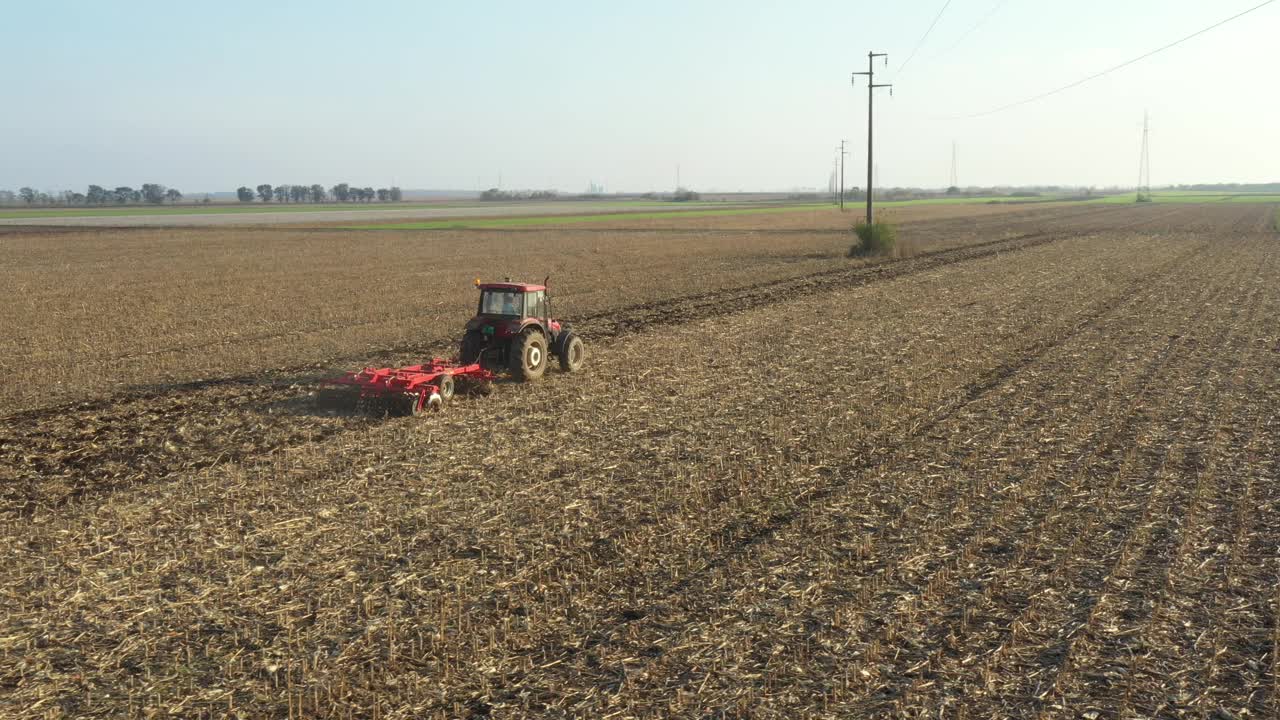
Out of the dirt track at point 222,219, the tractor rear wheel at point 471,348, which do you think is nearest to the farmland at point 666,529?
the tractor rear wheel at point 471,348

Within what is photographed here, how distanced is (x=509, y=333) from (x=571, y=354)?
1878 millimetres

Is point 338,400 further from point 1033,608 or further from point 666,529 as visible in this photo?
point 1033,608

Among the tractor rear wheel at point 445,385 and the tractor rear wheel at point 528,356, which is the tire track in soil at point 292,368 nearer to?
the tractor rear wheel at point 445,385

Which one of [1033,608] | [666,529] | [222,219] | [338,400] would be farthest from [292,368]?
[222,219]

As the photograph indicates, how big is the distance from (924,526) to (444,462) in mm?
5830

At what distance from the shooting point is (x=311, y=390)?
16.9 metres

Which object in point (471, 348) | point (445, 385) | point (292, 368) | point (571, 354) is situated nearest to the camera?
point (445, 385)

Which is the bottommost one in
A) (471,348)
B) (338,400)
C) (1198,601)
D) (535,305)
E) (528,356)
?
(1198,601)

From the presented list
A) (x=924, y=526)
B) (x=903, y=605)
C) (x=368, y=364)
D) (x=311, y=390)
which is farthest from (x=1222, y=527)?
(x=368, y=364)

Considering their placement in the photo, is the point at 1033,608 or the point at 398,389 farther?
the point at 398,389

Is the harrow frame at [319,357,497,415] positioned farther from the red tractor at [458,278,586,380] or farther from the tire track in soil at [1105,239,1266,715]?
the tire track in soil at [1105,239,1266,715]

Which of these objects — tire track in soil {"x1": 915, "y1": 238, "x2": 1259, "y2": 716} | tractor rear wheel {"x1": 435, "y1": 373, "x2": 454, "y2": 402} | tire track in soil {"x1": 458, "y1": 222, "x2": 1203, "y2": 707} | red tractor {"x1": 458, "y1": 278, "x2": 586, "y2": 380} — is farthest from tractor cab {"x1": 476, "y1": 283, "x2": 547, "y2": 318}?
tire track in soil {"x1": 915, "y1": 238, "x2": 1259, "y2": 716}

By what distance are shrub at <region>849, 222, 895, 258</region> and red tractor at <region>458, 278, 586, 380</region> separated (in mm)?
31923

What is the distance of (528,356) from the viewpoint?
16.6 metres
